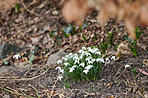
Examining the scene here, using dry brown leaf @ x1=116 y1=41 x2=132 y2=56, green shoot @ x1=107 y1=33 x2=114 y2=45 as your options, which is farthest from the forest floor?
green shoot @ x1=107 y1=33 x2=114 y2=45

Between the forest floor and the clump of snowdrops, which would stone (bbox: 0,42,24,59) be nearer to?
the forest floor

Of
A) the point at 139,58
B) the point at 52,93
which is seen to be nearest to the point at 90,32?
the point at 139,58

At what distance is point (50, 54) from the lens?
12.6ft

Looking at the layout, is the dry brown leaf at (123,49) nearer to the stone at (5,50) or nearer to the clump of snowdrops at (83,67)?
the clump of snowdrops at (83,67)

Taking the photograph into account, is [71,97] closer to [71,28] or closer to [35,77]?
[35,77]

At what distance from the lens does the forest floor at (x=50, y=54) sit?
2285 mm

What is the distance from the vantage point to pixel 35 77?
2754mm

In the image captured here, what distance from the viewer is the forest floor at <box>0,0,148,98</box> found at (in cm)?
229

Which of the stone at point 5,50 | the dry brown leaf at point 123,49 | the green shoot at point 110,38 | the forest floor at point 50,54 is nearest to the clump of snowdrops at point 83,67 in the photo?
the forest floor at point 50,54

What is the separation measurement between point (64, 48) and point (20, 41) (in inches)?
57.5

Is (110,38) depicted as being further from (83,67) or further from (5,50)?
(5,50)

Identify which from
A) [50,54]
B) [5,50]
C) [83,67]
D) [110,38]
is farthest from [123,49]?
[5,50]

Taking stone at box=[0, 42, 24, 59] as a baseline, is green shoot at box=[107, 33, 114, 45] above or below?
below

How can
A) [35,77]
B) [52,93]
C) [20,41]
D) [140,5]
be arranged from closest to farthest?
[140,5], [52,93], [35,77], [20,41]
